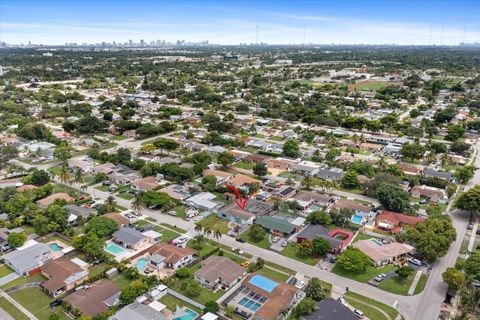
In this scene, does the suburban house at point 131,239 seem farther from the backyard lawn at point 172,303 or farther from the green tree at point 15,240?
the green tree at point 15,240

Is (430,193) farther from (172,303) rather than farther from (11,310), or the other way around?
(11,310)

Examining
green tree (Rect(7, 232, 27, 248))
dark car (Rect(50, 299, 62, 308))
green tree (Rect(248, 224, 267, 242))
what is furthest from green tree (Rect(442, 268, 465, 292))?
green tree (Rect(7, 232, 27, 248))

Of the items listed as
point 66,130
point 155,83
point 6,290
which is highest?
point 155,83

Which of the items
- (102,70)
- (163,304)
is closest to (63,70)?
(102,70)

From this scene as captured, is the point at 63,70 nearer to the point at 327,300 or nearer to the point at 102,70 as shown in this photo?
the point at 102,70

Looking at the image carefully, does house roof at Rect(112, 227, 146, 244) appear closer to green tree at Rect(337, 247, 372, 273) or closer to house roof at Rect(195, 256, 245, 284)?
house roof at Rect(195, 256, 245, 284)

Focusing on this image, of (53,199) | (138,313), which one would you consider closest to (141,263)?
(138,313)

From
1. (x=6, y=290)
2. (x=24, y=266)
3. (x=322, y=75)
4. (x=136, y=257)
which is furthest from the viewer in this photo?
(x=322, y=75)

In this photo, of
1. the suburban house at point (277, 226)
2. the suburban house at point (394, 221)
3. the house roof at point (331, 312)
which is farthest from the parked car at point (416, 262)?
the suburban house at point (277, 226)
